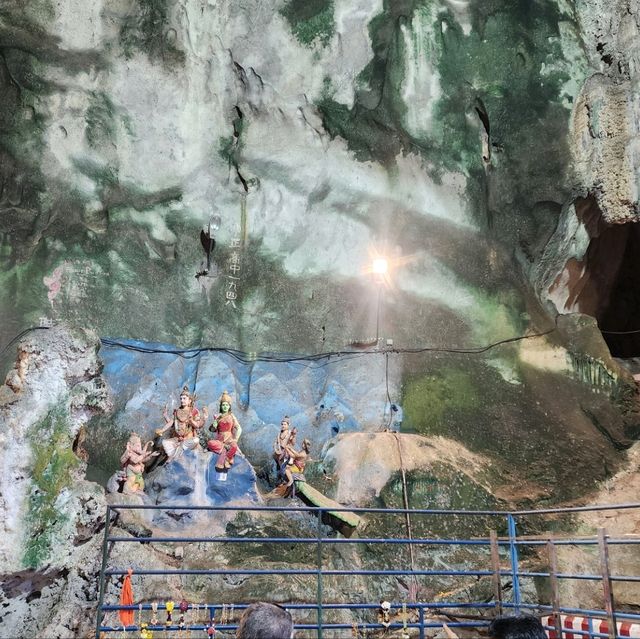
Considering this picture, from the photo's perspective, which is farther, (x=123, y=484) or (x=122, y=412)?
(x=122, y=412)

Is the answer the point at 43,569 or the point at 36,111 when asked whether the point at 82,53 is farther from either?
the point at 43,569

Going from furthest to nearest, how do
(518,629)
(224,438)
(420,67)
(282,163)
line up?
(282,163) → (420,67) → (224,438) → (518,629)

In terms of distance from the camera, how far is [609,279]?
1488 centimetres

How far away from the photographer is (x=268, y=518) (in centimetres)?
988

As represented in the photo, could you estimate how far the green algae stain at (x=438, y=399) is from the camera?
12070 millimetres

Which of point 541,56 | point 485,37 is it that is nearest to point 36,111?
point 485,37

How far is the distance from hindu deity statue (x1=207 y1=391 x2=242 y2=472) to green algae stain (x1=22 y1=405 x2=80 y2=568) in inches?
148

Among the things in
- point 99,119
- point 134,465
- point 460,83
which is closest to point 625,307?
point 460,83

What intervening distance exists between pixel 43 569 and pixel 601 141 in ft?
33.8

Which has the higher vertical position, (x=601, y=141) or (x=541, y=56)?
(x=541, y=56)

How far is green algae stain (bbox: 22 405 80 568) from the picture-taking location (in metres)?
6.32

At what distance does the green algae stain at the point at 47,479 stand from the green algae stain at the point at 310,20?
9.32 meters

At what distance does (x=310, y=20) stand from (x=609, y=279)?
777cm

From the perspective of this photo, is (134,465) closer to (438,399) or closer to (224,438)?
(224,438)
